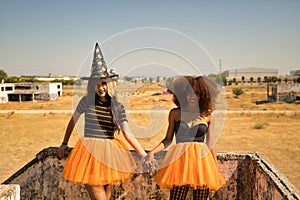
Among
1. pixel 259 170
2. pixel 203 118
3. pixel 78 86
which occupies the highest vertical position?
pixel 78 86

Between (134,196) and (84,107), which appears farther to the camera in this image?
(134,196)

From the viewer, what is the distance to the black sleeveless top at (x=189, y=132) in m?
2.42

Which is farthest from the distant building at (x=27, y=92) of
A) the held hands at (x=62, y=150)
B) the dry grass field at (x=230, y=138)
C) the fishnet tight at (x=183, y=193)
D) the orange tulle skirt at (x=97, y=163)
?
the fishnet tight at (x=183, y=193)

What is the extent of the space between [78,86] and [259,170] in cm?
169

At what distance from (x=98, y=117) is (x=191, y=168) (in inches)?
31.1

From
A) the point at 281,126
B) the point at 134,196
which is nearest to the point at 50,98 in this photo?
the point at 281,126

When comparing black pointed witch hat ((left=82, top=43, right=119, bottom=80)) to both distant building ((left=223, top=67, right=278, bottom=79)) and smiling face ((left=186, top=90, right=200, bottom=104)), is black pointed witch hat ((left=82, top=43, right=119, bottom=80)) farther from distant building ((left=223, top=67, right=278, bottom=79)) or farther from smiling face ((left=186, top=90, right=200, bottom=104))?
distant building ((left=223, top=67, right=278, bottom=79))

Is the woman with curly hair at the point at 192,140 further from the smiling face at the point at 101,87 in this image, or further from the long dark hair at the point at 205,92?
the smiling face at the point at 101,87

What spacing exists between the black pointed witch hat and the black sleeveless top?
0.63 m

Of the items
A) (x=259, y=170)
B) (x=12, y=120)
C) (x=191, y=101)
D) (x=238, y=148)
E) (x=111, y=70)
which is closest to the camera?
(x=191, y=101)

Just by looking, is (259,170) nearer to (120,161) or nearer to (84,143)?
(120,161)

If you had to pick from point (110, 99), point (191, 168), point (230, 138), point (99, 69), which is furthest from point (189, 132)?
point (230, 138)

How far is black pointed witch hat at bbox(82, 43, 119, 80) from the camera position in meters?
2.49

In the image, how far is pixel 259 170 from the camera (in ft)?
9.30
